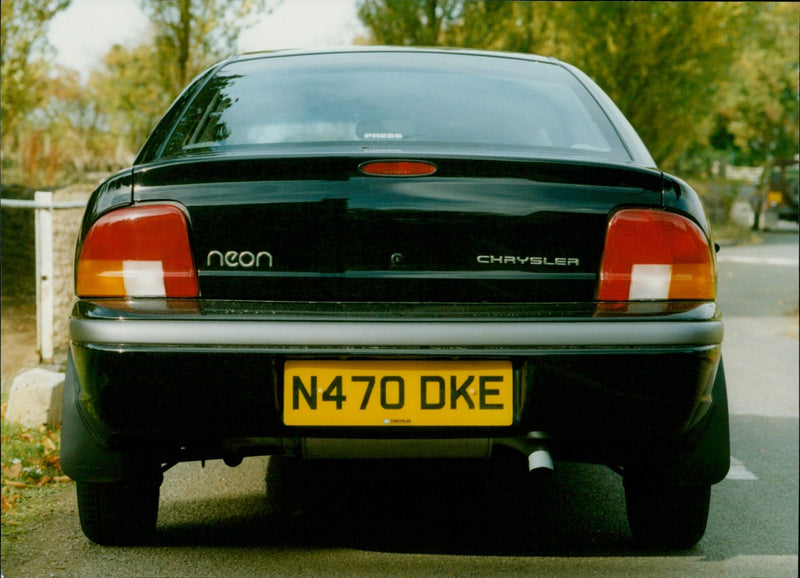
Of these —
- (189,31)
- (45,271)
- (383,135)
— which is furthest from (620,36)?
(383,135)

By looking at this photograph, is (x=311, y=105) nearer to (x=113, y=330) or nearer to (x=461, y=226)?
(x=461, y=226)

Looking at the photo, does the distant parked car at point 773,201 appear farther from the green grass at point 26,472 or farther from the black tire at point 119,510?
the black tire at point 119,510

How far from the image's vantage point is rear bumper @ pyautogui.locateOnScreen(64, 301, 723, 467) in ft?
8.86

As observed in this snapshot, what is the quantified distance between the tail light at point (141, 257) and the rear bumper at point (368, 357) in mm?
67

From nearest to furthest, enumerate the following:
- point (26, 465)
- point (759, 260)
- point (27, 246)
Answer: point (26, 465)
point (27, 246)
point (759, 260)

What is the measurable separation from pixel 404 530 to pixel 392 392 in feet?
3.27

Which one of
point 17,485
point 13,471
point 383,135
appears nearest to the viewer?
point 383,135

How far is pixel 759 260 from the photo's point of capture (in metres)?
19.1

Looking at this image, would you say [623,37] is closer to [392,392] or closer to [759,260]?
[759,260]

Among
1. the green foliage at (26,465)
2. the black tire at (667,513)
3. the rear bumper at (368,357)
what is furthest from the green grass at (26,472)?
the black tire at (667,513)

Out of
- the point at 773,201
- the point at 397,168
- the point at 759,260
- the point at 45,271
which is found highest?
Result: the point at 397,168

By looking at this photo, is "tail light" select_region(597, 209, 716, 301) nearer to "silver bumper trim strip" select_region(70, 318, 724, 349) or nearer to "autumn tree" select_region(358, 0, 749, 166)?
"silver bumper trim strip" select_region(70, 318, 724, 349)

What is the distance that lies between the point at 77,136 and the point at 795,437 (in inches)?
953

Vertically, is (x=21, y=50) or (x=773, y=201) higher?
(x=21, y=50)
